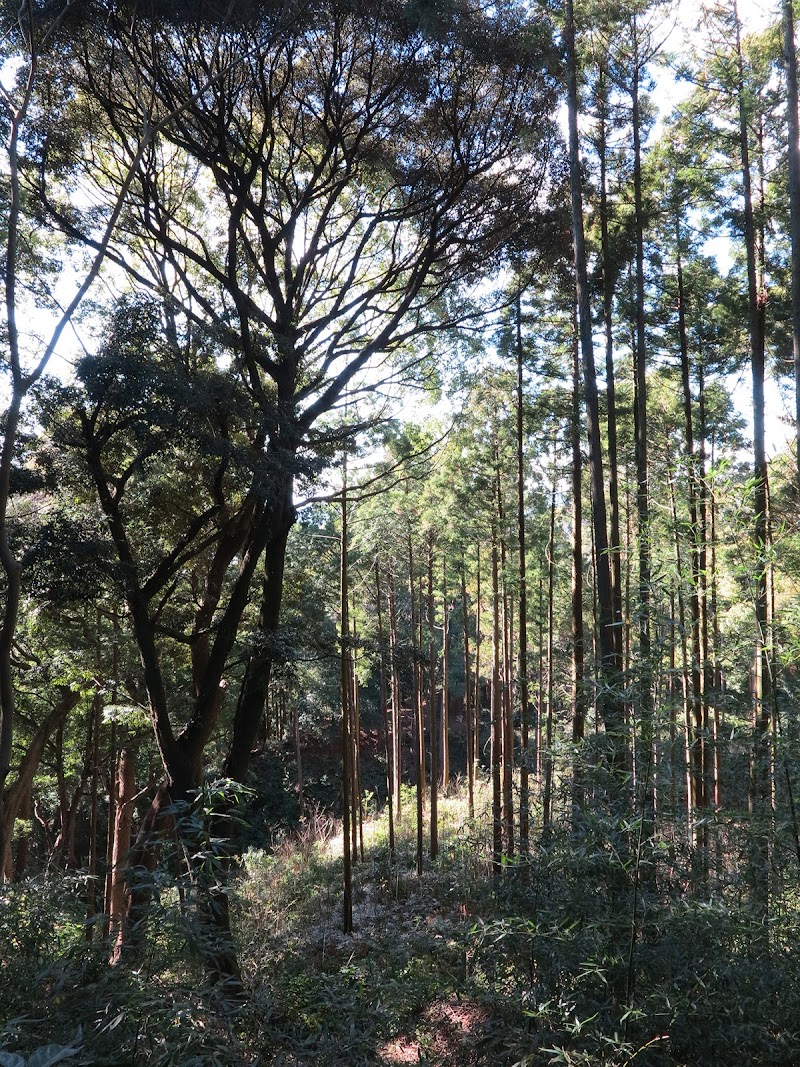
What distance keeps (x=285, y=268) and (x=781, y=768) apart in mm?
7865

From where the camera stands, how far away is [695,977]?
3145 millimetres

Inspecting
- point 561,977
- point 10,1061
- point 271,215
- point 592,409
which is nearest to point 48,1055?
point 10,1061

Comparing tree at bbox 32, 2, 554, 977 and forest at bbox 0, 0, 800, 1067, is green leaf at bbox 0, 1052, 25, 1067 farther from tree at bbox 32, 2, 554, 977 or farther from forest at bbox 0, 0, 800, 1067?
tree at bbox 32, 2, 554, 977

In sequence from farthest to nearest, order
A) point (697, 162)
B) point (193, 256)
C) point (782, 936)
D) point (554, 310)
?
point (554, 310)
point (697, 162)
point (193, 256)
point (782, 936)

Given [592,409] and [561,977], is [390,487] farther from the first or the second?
[561,977]

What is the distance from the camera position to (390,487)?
27.5 ft

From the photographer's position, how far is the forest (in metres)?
3.19

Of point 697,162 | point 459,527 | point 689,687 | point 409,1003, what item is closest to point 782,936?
point 409,1003

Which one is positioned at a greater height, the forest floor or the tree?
the tree

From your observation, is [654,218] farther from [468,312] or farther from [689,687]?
[689,687]

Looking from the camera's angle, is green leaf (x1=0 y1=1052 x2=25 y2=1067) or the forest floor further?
the forest floor

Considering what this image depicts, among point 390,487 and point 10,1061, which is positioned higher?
point 390,487

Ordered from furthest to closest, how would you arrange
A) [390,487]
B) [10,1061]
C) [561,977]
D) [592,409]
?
[390,487], [592,409], [561,977], [10,1061]

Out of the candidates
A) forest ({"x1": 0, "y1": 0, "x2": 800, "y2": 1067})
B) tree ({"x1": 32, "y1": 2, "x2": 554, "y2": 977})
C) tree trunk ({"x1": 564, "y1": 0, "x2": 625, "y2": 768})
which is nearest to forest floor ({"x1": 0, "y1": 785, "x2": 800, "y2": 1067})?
forest ({"x1": 0, "y1": 0, "x2": 800, "y2": 1067})
